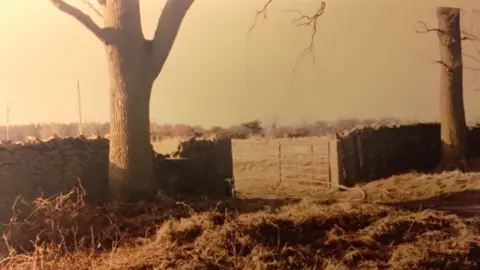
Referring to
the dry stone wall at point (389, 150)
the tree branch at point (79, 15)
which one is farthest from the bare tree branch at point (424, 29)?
the tree branch at point (79, 15)

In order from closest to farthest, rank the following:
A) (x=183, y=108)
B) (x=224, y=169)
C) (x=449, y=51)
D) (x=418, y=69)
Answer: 1. (x=183, y=108)
2. (x=224, y=169)
3. (x=418, y=69)
4. (x=449, y=51)

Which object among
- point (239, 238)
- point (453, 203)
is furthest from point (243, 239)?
point (453, 203)

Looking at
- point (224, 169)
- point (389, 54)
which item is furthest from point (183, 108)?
point (389, 54)

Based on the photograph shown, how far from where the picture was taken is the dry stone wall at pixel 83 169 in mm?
4324

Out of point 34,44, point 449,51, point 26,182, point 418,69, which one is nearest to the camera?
point 26,182

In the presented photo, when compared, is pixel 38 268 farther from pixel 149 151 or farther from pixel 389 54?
pixel 389 54

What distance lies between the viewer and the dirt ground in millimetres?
2904

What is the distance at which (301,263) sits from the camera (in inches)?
113

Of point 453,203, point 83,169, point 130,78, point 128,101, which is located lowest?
point 453,203

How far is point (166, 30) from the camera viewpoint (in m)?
4.61

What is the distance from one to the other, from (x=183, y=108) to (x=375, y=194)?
1.96 meters

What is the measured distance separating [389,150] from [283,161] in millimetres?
1442

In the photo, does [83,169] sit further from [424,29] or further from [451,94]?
[451,94]

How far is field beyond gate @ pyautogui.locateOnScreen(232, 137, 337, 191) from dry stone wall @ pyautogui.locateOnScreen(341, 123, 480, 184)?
26 cm
